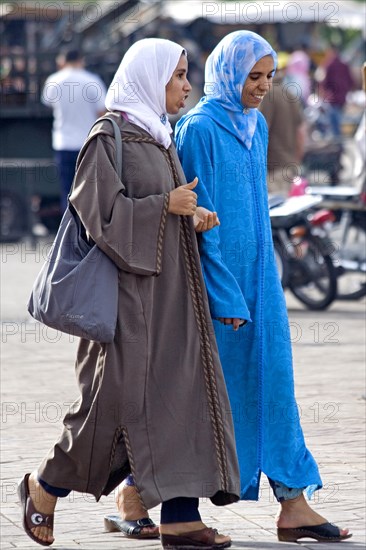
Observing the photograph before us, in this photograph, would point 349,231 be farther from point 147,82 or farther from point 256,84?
point 147,82

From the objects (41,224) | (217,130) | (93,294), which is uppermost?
(217,130)

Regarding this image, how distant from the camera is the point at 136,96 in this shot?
177 inches

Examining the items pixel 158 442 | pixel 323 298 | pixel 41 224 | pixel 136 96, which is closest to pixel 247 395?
pixel 158 442

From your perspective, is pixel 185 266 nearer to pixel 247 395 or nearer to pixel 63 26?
pixel 247 395

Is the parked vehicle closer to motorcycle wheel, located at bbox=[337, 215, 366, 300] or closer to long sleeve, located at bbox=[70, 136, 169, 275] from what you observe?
motorcycle wheel, located at bbox=[337, 215, 366, 300]

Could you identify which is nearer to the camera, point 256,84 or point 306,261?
point 256,84

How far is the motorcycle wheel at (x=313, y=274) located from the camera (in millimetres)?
10672

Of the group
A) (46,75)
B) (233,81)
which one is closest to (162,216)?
(233,81)

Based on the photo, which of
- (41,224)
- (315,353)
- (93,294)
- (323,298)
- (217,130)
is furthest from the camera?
(41,224)

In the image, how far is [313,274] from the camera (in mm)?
10664

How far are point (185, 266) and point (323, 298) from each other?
20.8 feet

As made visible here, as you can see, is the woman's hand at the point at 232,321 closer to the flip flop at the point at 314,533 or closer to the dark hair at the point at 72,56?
the flip flop at the point at 314,533

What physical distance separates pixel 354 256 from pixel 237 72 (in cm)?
667

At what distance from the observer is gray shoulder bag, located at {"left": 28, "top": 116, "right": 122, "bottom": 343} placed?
14.2 ft
